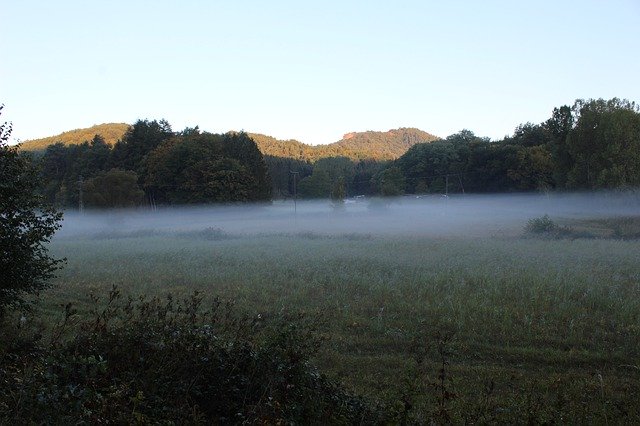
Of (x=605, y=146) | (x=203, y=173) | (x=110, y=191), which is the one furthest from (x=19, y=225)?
(x=203, y=173)

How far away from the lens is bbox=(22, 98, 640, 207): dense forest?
5612cm

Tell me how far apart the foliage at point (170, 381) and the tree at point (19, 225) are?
2901 millimetres

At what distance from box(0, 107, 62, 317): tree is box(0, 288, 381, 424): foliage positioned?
2901 millimetres

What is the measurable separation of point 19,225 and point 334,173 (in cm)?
12860

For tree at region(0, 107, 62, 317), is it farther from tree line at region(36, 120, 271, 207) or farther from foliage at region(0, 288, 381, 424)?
tree line at region(36, 120, 271, 207)

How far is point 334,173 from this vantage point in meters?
136

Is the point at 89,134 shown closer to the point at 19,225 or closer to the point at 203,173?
the point at 203,173

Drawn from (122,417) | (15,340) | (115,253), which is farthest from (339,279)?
(115,253)

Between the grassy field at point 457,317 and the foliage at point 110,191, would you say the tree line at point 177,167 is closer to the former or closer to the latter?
the foliage at point 110,191

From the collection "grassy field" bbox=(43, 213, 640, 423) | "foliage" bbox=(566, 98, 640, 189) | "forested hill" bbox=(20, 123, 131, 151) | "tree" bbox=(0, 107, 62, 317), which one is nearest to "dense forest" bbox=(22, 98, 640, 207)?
"foliage" bbox=(566, 98, 640, 189)

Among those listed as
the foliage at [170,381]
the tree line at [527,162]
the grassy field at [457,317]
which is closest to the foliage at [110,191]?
the grassy field at [457,317]

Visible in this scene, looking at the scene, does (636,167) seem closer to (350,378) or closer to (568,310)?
(568,310)

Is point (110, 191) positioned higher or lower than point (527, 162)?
lower

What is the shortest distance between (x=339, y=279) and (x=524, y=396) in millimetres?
10822
